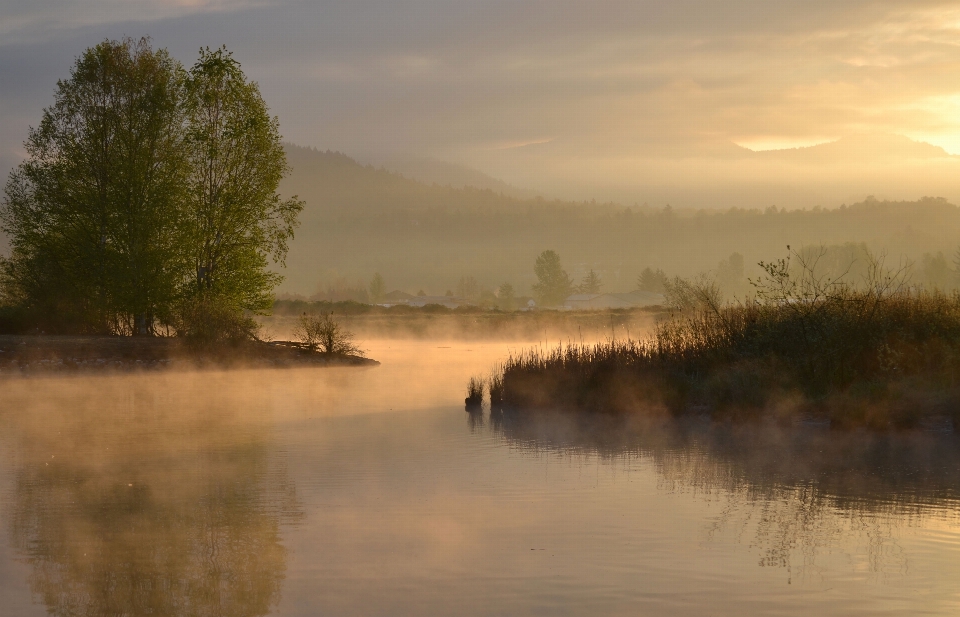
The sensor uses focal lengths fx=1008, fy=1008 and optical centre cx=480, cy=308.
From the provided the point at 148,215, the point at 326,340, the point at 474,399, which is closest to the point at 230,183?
the point at 148,215

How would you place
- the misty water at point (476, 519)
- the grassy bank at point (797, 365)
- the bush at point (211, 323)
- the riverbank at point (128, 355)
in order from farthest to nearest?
the bush at point (211, 323) < the riverbank at point (128, 355) < the grassy bank at point (797, 365) < the misty water at point (476, 519)

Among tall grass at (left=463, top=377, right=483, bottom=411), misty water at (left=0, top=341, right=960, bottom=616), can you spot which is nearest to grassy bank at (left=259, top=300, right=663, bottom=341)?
tall grass at (left=463, top=377, right=483, bottom=411)

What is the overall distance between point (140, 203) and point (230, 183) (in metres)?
3.95

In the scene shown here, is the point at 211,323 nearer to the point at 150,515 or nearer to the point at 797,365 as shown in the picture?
the point at 797,365

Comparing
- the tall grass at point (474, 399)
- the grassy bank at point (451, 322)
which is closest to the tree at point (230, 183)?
the tall grass at point (474, 399)

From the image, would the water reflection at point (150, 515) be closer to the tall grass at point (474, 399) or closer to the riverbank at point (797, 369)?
the tall grass at point (474, 399)

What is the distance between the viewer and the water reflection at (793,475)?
377 inches

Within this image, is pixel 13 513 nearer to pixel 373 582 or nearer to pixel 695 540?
pixel 373 582

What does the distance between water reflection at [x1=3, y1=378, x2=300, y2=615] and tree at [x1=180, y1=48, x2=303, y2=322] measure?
24.3m

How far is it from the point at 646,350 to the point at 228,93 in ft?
89.9

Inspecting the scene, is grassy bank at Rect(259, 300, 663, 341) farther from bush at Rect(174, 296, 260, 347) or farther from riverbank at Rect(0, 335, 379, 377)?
riverbank at Rect(0, 335, 379, 377)

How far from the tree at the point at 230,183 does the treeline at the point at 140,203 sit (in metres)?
0.05

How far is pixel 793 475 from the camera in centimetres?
1334

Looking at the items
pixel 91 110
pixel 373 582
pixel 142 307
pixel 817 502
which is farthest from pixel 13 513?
pixel 91 110
